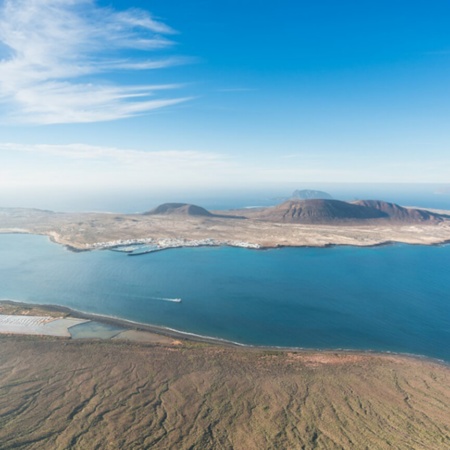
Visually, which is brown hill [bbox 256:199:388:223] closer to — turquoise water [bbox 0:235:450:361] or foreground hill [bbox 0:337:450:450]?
turquoise water [bbox 0:235:450:361]

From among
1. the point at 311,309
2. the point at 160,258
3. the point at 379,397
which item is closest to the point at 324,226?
the point at 160,258

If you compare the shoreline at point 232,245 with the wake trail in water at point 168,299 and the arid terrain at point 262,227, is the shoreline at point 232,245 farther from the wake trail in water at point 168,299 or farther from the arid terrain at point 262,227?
the wake trail in water at point 168,299

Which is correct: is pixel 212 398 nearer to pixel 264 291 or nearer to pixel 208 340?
pixel 208 340

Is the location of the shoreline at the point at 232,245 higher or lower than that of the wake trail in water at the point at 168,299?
higher

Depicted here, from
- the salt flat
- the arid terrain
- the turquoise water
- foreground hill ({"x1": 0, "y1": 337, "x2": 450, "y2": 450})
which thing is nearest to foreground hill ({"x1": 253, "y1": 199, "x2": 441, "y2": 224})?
the arid terrain

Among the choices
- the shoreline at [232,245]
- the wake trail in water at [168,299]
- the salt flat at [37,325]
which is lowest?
the salt flat at [37,325]

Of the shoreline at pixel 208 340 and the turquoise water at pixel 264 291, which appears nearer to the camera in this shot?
the shoreline at pixel 208 340

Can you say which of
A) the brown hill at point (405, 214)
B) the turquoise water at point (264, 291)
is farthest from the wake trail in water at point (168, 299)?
the brown hill at point (405, 214)
